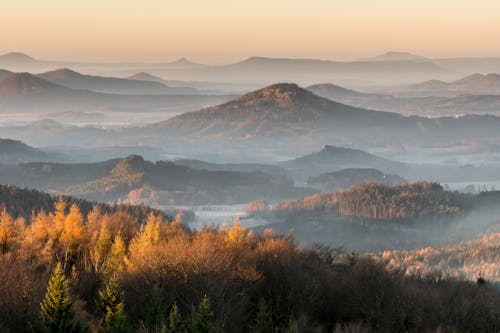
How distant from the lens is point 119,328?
4531 centimetres

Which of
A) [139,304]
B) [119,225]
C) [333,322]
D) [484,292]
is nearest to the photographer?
[139,304]

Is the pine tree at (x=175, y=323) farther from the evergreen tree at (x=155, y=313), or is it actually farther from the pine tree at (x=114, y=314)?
the evergreen tree at (x=155, y=313)

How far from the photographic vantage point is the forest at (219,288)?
5334cm

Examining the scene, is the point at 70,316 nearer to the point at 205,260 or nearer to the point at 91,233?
the point at 205,260

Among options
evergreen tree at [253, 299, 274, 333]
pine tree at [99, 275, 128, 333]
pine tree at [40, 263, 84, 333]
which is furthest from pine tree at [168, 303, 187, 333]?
evergreen tree at [253, 299, 274, 333]

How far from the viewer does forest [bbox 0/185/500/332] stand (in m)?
53.3

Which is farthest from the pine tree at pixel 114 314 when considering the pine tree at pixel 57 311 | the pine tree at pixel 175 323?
the pine tree at pixel 57 311

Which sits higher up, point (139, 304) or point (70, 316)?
point (70, 316)

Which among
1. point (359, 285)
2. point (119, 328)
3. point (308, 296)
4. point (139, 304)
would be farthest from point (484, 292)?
point (119, 328)

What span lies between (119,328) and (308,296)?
2821cm

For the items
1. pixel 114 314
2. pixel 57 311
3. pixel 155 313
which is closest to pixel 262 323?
pixel 155 313

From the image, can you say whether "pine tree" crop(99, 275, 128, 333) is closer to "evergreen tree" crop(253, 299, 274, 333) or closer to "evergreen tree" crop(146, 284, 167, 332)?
"evergreen tree" crop(146, 284, 167, 332)

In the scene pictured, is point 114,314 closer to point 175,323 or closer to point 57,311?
point 175,323

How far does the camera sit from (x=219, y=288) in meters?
62.8
